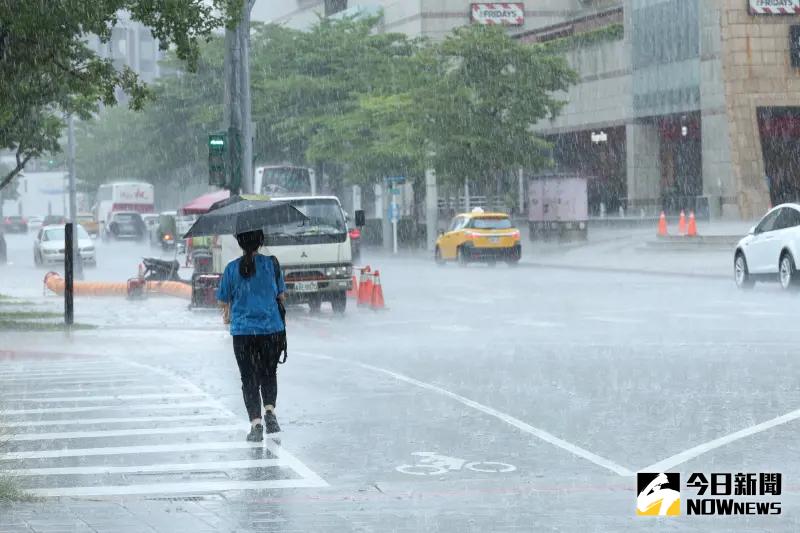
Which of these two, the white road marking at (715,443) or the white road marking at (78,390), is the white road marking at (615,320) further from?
the white road marking at (715,443)

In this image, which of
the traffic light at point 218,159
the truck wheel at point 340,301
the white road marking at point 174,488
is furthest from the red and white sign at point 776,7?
the white road marking at point 174,488

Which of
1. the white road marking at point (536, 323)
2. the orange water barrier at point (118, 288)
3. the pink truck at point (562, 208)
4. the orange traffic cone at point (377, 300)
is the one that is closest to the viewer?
the white road marking at point (536, 323)

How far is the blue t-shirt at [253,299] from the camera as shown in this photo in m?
12.7

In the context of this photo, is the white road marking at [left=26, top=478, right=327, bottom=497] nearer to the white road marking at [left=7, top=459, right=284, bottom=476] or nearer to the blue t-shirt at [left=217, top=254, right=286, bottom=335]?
the white road marking at [left=7, top=459, right=284, bottom=476]

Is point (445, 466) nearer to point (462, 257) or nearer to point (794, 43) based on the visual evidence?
point (462, 257)

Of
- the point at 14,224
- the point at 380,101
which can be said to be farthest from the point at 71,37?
the point at 14,224

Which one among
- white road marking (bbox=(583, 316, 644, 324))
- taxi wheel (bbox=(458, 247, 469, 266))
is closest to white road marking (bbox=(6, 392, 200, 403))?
white road marking (bbox=(583, 316, 644, 324))

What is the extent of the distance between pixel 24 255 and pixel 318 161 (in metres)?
14.8

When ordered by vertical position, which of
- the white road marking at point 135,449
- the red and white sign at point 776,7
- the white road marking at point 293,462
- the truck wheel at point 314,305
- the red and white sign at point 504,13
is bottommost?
the white road marking at point 293,462

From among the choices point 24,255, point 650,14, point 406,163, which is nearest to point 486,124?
point 406,163

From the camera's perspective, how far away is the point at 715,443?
39.7 ft

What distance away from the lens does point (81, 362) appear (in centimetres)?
2078

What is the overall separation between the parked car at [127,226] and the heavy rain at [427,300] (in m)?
14.8

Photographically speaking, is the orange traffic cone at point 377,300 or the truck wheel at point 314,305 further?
the orange traffic cone at point 377,300
